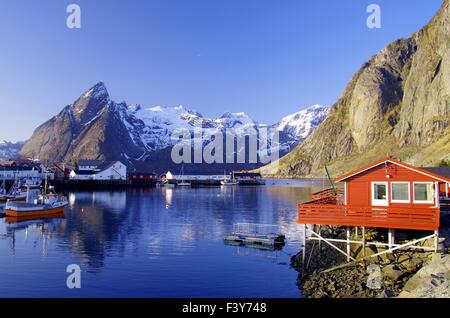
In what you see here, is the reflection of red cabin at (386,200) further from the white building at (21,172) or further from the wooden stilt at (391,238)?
the white building at (21,172)

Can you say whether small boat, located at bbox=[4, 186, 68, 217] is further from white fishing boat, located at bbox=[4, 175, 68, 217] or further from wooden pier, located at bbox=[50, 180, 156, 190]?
wooden pier, located at bbox=[50, 180, 156, 190]

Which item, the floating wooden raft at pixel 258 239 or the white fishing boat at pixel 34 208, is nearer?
the floating wooden raft at pixel 258 239

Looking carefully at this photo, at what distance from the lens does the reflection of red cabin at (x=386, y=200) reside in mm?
30797

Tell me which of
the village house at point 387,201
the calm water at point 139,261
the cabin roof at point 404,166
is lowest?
the calm water at point 139,261

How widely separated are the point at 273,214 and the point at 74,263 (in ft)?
160

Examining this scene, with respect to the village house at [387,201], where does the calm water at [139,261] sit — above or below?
below

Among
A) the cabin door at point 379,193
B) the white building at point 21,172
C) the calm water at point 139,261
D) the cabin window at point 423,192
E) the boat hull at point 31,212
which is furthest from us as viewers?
the white building at point 21,172

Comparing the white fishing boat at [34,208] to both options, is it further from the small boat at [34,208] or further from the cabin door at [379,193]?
the cabin door at [379,193]

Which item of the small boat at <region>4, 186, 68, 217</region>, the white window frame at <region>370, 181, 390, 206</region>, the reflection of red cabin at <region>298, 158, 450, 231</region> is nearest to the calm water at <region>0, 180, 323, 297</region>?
the small boat at <region>4, 186, 68, 217</region>

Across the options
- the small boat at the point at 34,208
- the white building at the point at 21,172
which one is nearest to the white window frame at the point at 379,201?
the small boat at the point at 34,208

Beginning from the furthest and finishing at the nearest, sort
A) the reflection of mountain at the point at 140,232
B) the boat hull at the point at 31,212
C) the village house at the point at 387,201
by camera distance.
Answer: the boat hull at the point at 31,212 → the reflection of mountain at the point at 140,232 → the village house at the point at 387,201

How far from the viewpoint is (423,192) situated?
108 ft

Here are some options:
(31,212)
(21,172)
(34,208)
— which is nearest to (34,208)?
(34,208)
